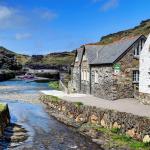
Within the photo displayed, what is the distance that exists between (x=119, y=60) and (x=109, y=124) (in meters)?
13.3

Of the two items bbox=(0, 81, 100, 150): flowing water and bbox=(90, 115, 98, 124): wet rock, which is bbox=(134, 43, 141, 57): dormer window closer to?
bbox=(0, 81, 100, 150): flowing water

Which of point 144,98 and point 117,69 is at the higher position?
point 117,69

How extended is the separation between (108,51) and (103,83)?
494 centimetres

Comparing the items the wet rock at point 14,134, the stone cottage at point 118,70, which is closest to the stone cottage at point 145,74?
the stone cottage at point 118,70

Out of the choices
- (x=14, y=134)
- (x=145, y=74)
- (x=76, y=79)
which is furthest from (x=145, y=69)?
(x=76, y=79)

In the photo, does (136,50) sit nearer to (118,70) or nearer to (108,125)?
(118,70)

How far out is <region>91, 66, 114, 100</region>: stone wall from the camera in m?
43.4

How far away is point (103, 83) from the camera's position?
149ft

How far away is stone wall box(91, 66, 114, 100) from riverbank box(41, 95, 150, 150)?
5.49 meters

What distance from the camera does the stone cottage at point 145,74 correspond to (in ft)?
120

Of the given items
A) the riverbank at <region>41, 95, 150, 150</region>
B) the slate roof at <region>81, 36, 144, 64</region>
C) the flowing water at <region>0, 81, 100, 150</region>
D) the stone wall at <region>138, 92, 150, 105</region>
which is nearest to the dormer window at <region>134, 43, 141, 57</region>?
the slate roof at <region>81, 36, 144, 64</region>

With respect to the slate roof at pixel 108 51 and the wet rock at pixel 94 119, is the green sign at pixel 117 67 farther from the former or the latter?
the wet rock at pixel 94 119

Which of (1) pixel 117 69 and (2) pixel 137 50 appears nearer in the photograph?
(1) pixel 117 69

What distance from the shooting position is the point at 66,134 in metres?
31.1
